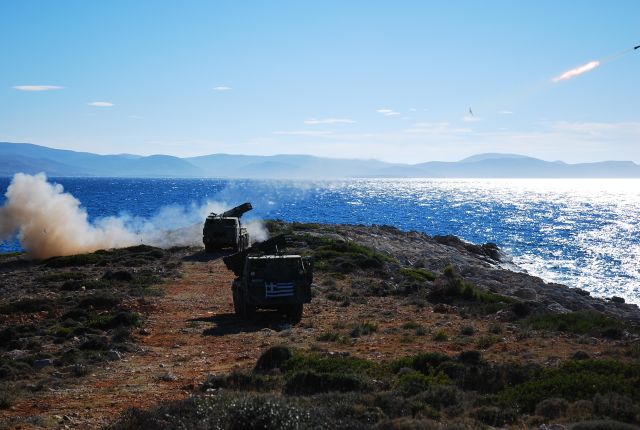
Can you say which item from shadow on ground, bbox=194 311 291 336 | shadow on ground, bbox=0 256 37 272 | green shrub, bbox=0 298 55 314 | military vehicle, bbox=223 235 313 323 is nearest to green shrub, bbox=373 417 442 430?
shadow on ground, bbox=194 311 291 336

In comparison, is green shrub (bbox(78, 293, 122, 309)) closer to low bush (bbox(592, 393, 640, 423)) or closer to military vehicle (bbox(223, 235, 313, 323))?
military vehicle (bbox(223, 235, 313, 323))

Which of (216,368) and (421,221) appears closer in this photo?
(216,368)

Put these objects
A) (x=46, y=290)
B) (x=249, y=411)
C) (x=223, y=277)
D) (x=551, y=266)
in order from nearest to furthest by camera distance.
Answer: (x=249, y=411)
(x=46, y=290)
(x=223, y=277)
(x=551, y=266)

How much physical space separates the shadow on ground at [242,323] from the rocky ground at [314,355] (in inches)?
4.3

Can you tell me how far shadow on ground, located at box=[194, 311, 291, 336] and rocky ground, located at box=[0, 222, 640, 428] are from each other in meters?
0.11

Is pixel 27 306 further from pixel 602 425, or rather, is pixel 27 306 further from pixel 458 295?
pixel 602 425

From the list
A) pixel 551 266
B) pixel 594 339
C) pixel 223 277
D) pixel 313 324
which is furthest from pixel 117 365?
pixel 551 266

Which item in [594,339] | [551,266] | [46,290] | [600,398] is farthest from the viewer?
[551,266]

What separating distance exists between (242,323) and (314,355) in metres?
6.58

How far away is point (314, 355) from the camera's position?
51.2 ft

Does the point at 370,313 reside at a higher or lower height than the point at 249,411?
lower

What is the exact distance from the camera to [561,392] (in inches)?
450

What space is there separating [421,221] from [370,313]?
90.3 m

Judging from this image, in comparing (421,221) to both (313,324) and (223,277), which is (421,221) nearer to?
(223,277)
